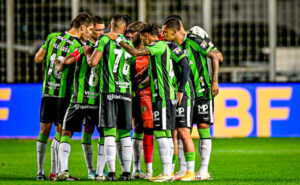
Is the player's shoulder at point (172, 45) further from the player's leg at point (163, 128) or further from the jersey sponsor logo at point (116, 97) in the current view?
the jersey sponsor logo at point (116, 97)

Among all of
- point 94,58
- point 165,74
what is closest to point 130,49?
point 94,58

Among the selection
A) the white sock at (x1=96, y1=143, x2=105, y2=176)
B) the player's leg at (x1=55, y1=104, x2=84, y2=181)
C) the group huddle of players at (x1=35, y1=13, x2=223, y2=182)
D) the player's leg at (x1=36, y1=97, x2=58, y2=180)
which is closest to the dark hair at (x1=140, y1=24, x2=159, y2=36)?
the group huddle of players at (x1=35, y1=13, x2=223, y2=182)

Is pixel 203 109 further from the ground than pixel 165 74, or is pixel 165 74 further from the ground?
pixel 165 74

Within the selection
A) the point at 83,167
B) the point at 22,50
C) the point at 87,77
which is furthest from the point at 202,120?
the point at 22,50

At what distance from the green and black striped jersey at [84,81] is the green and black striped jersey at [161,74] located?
70cm

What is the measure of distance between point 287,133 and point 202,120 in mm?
7533

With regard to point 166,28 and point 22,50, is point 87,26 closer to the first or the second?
point 166,28

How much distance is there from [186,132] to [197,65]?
919mm

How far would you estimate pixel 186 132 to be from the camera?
29.0 ft

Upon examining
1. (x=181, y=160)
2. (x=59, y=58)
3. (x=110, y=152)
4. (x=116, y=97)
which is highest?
(x=59, y=58)

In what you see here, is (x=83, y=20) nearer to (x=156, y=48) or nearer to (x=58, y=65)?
(x=58, y=65)

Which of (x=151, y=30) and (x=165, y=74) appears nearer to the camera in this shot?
(x=165, y=74)

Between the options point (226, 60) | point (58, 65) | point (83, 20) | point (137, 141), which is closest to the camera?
point (58, 65)

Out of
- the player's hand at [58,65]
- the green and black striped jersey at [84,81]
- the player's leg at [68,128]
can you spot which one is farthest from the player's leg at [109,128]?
the player's hand at [58,65]
